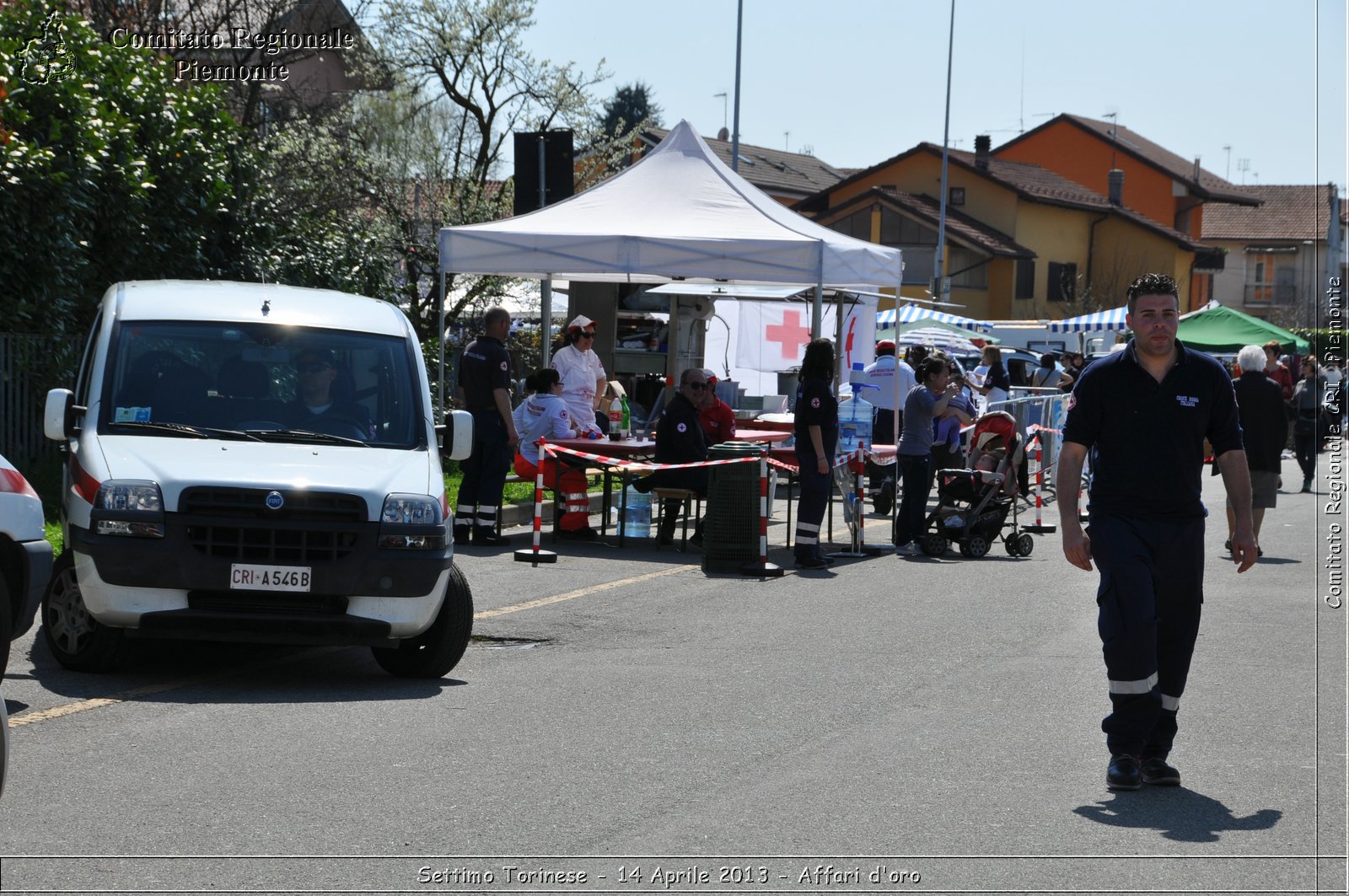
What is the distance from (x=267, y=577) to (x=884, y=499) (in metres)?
11.9

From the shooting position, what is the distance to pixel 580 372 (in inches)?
667

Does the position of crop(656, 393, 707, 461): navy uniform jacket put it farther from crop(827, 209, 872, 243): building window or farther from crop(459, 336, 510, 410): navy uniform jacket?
crop(827, 209, 872, 243): building window

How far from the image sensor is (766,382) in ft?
90.6

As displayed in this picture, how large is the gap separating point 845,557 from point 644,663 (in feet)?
19.9

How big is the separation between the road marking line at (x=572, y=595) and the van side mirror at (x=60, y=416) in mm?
3002

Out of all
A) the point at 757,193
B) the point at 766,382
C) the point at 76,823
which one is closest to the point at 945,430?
the point at 757,193

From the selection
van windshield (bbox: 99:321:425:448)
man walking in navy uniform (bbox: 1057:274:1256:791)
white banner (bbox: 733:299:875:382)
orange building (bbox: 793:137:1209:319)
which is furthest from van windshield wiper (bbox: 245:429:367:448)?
orange building (bbox: 793:137:1209:319)

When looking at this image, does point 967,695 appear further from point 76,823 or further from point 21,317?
point 21,317

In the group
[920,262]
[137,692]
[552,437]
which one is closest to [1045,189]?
[920,262]

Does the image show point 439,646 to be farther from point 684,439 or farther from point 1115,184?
point 1115,184

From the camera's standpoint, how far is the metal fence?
15.2 meters

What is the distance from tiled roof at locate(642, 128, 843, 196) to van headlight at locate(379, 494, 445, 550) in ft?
210

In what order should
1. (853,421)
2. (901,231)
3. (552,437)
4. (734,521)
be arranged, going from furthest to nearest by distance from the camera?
(901,231) < (853,421) < (552,437) < (734,521)


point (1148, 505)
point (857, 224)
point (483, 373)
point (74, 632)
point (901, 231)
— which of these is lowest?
point (74, 632)
